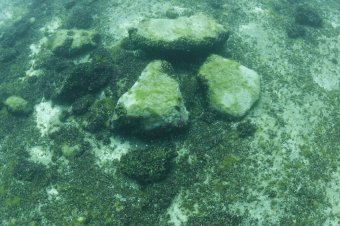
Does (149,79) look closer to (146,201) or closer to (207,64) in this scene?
(207,64)

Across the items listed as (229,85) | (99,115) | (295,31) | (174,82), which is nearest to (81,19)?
(99,115)

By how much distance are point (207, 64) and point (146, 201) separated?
600 inches

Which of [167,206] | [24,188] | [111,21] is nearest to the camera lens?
[167,206]

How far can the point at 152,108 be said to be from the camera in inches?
1144

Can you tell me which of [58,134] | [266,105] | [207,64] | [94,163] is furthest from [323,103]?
[58,134]

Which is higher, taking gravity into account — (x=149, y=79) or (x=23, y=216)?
(x=149, y=79)

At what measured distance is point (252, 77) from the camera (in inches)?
1346

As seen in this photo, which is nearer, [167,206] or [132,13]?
[167,206]

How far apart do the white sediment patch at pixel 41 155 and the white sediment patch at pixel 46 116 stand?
5.63ft

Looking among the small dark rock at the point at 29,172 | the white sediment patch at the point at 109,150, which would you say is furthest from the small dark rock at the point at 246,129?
the small dark rock at the point at 29,172

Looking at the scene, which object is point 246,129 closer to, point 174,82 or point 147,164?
point 174,82

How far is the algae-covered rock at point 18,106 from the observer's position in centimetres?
3544

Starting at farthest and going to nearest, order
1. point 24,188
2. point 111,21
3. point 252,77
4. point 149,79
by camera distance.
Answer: point 111,21, point 252,77, point 149,79, point 24,188

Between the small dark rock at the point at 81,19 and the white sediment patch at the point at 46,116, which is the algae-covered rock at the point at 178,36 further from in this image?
the white sediment patch at the point at 46,116
